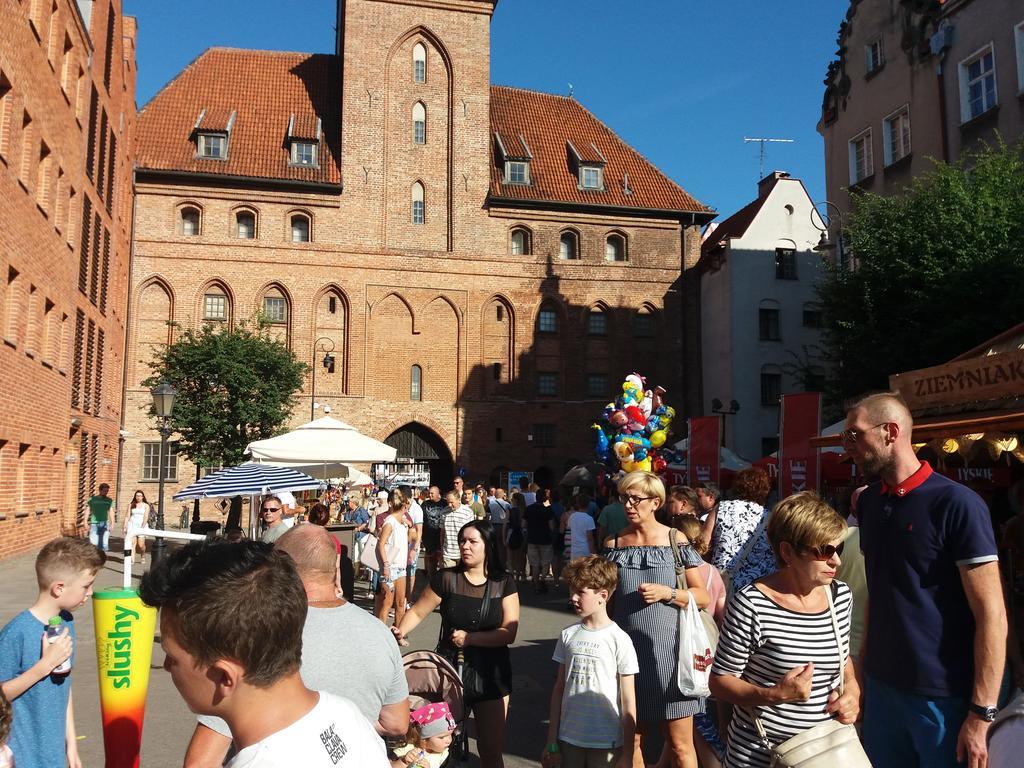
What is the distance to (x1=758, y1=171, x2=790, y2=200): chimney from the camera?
38594 mm

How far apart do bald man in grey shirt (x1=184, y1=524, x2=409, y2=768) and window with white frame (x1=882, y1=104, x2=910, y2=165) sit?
2460 cm

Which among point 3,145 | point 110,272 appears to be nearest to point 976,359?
point 3,145

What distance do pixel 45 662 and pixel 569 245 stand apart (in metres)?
36.4

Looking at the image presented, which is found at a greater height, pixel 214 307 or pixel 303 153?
pixel 303 153

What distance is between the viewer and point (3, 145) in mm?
16312

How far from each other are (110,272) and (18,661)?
1113 inches

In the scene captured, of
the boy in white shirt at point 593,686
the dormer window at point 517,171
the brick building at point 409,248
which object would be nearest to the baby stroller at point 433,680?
the boy in white shirt at point 593,686

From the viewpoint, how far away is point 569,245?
128 ft

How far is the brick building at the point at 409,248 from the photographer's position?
35312mm

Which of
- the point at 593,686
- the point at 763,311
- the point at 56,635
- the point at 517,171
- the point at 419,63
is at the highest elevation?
the point at 419,63

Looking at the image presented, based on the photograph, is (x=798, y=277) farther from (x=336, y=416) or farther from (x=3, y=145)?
(x=3, y=145)

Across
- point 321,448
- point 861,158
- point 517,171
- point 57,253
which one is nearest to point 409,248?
point 517,171

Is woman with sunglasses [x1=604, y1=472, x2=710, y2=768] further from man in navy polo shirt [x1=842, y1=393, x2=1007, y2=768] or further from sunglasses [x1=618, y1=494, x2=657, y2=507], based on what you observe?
man in navy polo shirt [x1=842, y1=393, x2=1007, y2=768]

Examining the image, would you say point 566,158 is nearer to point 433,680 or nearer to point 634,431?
point 634,431
